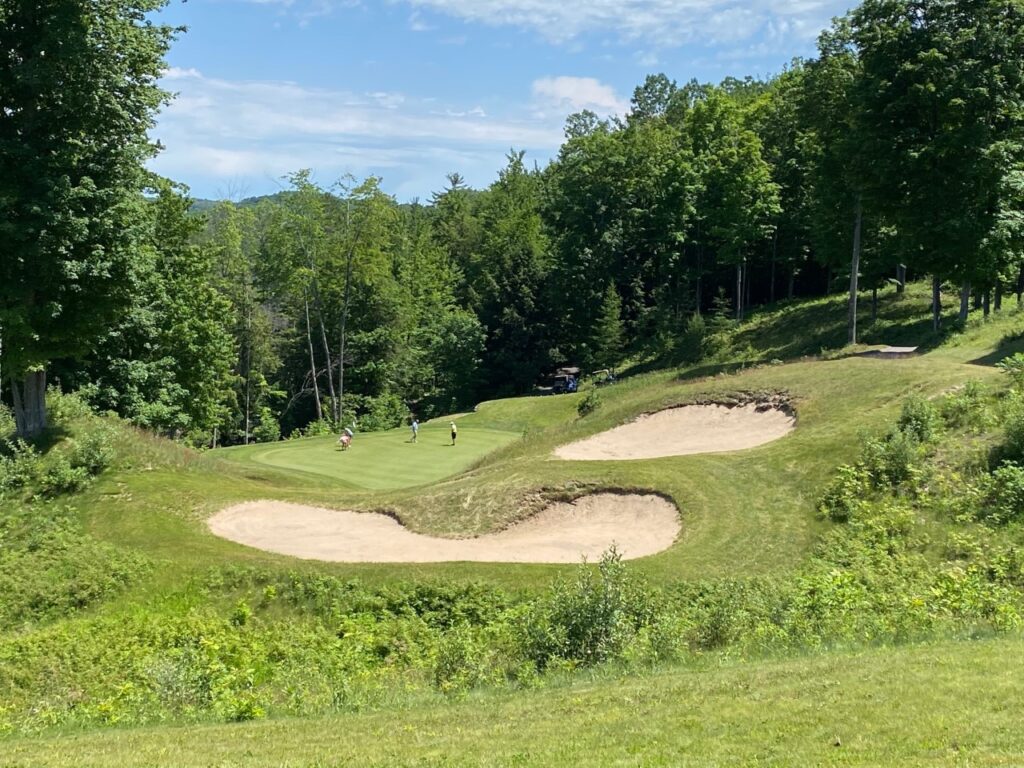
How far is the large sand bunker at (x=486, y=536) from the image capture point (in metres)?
20.3

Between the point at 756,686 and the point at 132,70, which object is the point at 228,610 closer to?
the point at 756,686

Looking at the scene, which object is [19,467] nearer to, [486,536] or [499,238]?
[486,536]

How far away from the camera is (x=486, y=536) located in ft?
71.9

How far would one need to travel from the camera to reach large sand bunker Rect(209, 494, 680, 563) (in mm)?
20297

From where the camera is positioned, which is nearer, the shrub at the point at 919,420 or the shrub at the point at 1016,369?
the shrub at the point at 919,420

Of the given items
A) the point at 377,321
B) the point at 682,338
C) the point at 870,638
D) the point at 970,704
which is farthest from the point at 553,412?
the point at 970,704

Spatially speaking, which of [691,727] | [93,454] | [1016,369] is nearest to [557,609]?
[691,727]

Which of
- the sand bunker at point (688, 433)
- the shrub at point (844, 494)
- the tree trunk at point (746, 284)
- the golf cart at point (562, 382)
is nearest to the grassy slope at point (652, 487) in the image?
the shrub at point (844, 494)

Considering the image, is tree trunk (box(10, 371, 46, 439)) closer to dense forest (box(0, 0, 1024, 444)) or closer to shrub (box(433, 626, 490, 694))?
dense forest (box(0, 0, 1024, 444))

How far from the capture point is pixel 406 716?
1098 cm

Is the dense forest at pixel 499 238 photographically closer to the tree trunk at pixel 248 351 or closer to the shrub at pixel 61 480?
the tree trunk at pixel 248 351

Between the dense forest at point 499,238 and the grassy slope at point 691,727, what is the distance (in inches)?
673

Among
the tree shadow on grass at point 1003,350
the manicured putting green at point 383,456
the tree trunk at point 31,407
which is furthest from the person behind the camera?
the manicured putting green at point 383,456

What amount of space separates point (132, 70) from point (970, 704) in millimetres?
26117
